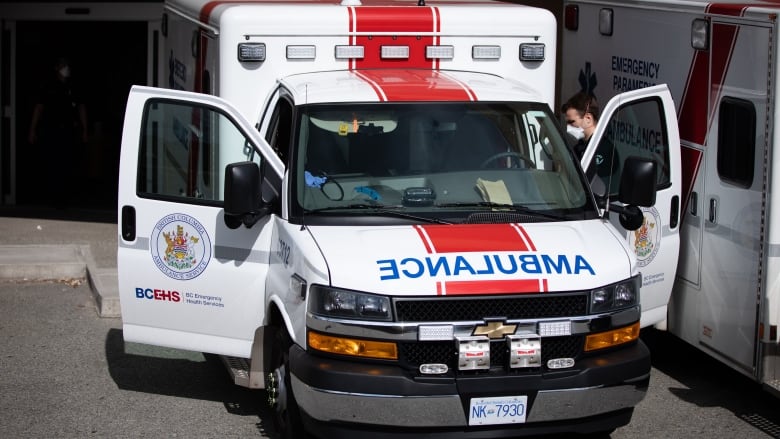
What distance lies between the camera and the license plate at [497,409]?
237 inches

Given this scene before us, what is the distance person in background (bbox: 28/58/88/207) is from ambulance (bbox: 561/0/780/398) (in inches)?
312

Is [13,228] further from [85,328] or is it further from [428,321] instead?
[428,321]

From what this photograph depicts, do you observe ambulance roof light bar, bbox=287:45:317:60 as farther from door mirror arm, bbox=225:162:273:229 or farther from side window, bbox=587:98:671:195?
side window, bbox=587:98:671:195

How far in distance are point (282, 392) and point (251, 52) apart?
2.15 metres

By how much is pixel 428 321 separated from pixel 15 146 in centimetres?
1063

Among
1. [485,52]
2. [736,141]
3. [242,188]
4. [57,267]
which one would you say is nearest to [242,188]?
[242,188]

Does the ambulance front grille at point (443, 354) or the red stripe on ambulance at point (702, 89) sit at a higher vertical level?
the red stripe on ambulance at point (702, 89)

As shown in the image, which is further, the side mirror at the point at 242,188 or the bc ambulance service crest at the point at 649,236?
the bc ambulance service crest at the point at 649,236

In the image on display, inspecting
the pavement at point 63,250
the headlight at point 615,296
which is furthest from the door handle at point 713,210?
the pavement at point 63,250

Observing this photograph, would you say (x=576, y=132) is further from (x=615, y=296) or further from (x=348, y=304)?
(x=348, y=304)

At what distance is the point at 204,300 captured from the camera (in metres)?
7.14

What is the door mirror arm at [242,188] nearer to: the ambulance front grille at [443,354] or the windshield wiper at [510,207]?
the windshield wiper at [510,207]

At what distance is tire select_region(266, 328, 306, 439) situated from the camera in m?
6.58

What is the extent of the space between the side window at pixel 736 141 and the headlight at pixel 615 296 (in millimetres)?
1503
